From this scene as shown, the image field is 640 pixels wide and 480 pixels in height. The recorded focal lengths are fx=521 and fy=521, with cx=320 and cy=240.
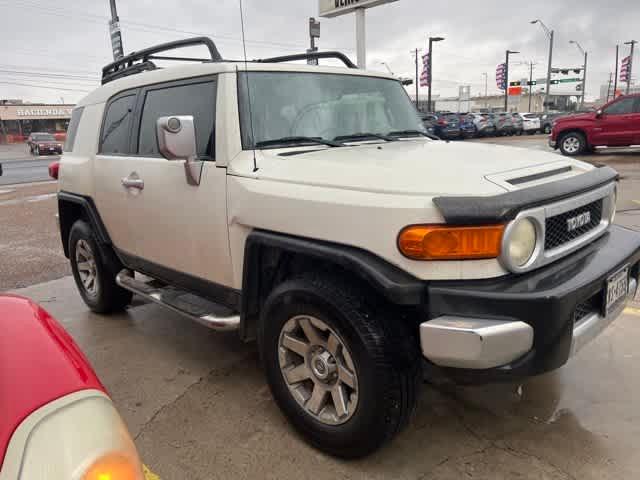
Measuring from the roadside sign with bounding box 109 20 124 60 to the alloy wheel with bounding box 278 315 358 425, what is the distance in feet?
44.5

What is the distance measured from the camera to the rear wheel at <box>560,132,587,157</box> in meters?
15.2

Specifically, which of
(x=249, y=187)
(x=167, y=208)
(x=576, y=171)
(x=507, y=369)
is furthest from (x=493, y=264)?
(x=167, y=208)

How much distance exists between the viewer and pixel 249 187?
2719mm

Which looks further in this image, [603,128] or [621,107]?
[603,128]

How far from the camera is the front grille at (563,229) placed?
2307mm

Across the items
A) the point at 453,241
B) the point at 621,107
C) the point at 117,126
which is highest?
the point at 621,107

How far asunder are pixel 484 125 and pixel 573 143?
45.5 feet

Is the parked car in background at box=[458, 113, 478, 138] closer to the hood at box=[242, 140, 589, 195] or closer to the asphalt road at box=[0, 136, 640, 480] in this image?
the asphalt road at box=[0, 136, 640, 480]

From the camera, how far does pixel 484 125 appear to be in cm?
2875

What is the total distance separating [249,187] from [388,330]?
1051mm

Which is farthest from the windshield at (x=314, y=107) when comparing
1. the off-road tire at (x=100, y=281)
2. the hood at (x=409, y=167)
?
the off-road tire at (x=100, y=281)

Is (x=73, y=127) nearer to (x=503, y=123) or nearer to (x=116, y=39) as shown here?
(x=116, y=39)

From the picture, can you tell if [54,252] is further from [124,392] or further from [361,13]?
[361,13]

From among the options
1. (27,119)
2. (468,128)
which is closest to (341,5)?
(468,128)
